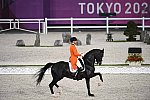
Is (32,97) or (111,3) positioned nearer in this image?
(32,97)

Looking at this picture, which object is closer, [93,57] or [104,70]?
[93,57]

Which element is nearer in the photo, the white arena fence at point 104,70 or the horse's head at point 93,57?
the horse's head at point 93,57

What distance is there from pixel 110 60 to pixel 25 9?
63.0 feet

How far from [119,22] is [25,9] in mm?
7187

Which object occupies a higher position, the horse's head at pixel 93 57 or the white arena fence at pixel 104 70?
the horse's head at pixel 93 57

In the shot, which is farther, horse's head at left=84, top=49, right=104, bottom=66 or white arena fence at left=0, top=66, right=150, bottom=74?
white arena fence at left=0, top=66, right=150, bottom=74

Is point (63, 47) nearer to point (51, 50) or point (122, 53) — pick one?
point (51, 50)

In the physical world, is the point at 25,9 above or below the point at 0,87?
above

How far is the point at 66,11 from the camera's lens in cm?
3659

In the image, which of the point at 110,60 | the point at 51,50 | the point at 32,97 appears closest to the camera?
the point at 32,97

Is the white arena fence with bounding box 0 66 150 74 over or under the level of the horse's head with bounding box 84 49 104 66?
under

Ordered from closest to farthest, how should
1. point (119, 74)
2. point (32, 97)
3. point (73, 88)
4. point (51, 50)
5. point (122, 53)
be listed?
point (32, 97)
point (73, 88)
point (119, 74)
point (122, 53)
point (51, 50)

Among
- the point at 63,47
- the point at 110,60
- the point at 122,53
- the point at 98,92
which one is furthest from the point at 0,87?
the point at 63,47

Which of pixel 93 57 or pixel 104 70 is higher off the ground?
pixel 93 57
